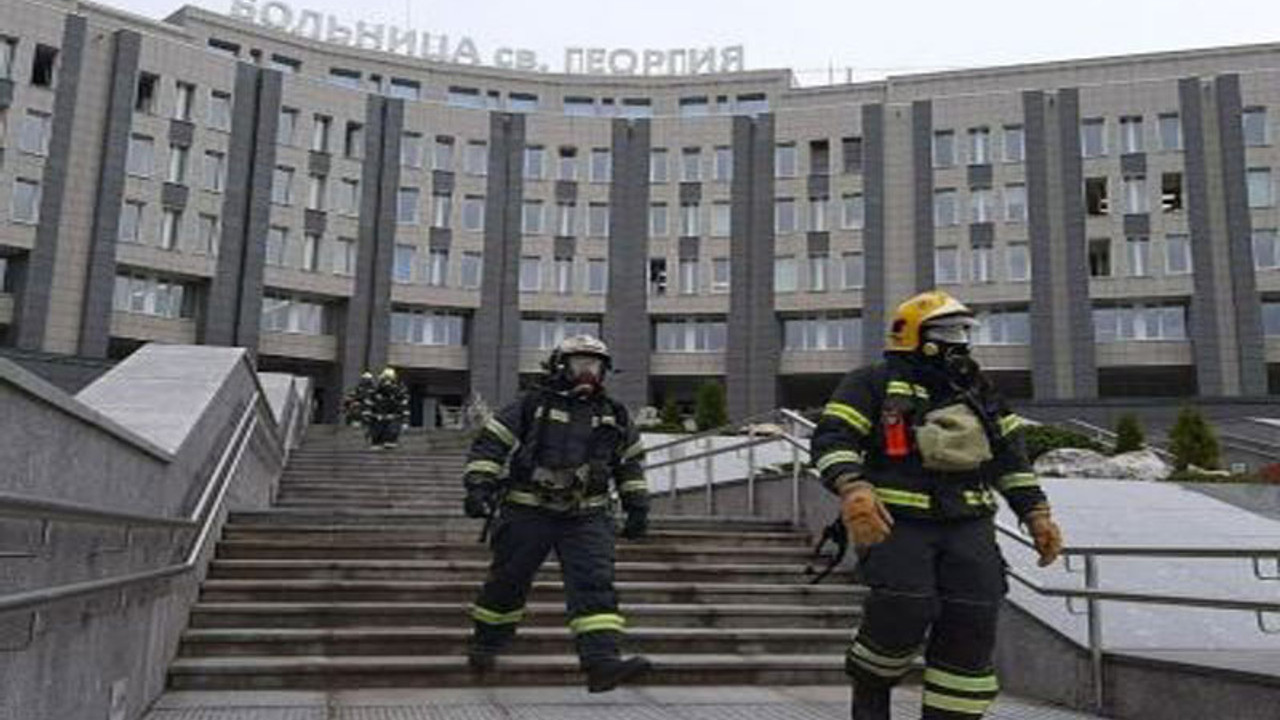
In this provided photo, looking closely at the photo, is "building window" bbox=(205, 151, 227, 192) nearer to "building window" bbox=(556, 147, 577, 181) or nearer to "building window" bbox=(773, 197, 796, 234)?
"building window" bbox=(556, 147, 577, 181)

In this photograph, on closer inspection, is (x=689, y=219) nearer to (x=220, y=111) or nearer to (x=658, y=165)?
(x=658, y=165)

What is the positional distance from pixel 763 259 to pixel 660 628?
4382 centimetres

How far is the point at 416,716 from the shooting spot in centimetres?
617

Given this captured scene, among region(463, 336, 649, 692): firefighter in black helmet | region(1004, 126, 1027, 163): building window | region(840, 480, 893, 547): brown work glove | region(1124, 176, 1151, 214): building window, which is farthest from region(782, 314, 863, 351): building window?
region(840, 480, 893, 547): brown work glove

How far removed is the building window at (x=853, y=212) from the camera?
50812 mm

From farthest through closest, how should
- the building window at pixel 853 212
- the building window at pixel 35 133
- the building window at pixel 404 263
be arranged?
the building window at pixel 853 212, the building window at pixel 404 263, the building window at pixel 35 133

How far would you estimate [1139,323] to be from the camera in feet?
156

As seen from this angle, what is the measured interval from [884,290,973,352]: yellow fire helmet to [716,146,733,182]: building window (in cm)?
4768

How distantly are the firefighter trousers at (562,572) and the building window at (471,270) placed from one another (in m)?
44.9

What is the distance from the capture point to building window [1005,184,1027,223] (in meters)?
49.1

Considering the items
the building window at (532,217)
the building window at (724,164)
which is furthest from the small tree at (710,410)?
the building window at (532,217)

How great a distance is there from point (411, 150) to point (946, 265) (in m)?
22.9

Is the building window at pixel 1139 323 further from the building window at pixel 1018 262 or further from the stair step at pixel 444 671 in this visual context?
the stair step at pixel 444 671

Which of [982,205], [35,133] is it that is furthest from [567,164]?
[35,133]
